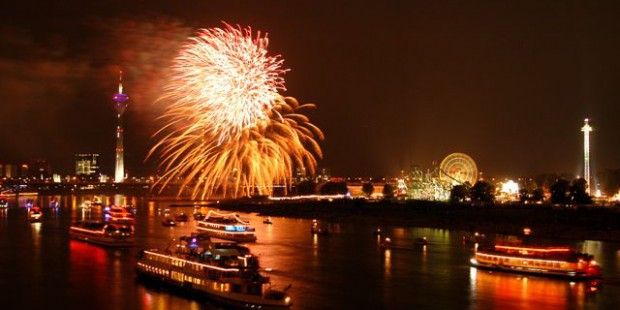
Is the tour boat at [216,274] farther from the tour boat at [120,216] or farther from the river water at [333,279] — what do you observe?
the tour boat at [120,216]

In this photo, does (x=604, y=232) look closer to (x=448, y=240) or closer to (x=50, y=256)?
(x=448, y=240)

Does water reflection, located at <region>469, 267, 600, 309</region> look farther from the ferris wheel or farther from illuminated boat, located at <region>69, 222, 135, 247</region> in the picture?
the ferris wheel

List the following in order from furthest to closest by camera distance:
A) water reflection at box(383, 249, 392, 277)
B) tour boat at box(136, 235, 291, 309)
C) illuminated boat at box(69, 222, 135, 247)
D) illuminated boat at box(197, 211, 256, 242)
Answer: illuminated boat at box(197, 211, 256, 242)
illuminated boat at box(69, 222, 135, 247)
water reflection at box(383, 249, 392, 277)
tour boat at box(136, 235, 291, 309)

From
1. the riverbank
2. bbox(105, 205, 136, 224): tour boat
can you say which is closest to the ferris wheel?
the riverbank

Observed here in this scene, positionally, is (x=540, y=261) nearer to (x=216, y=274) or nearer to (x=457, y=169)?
(x=216, y=274)

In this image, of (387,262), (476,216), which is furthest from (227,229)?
(476,216)
